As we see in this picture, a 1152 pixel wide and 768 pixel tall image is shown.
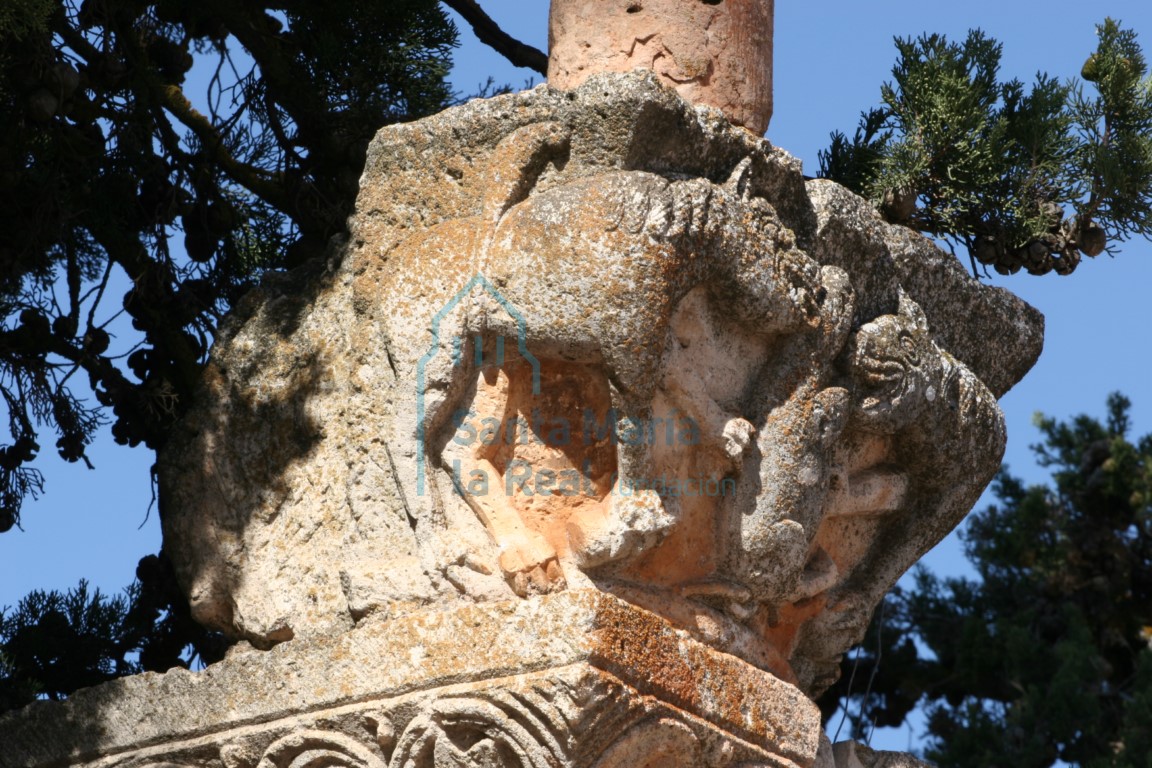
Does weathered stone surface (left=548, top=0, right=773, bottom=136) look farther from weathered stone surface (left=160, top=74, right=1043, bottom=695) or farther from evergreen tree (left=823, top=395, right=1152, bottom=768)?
evergreen tree (left=823, top=395, right=1152, bottom=768)

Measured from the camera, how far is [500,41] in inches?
232

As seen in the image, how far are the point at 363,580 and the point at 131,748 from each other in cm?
61

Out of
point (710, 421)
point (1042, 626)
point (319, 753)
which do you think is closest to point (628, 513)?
point (710, 421)

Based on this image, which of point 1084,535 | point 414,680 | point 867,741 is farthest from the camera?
point 1084,535

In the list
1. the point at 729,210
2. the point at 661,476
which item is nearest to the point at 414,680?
the point at 661,476

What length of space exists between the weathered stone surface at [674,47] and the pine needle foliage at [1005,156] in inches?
22.9

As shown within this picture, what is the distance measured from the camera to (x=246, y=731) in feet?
13.9

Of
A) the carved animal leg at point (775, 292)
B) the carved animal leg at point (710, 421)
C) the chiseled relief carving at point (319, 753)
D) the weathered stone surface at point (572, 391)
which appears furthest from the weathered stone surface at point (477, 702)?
the carved animal leg at point (775, 292)

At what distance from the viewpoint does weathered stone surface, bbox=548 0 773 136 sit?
4.51 m

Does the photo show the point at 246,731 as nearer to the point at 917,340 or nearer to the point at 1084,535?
the point at 917,340

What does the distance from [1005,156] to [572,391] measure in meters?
1.43

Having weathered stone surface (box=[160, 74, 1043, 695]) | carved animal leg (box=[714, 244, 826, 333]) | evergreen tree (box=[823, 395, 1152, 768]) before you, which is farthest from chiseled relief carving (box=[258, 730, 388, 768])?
evergreen tree (box=[823, 395, 1152, 768])

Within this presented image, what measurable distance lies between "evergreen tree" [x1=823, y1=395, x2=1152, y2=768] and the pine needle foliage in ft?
8.76

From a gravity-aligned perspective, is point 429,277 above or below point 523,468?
above
